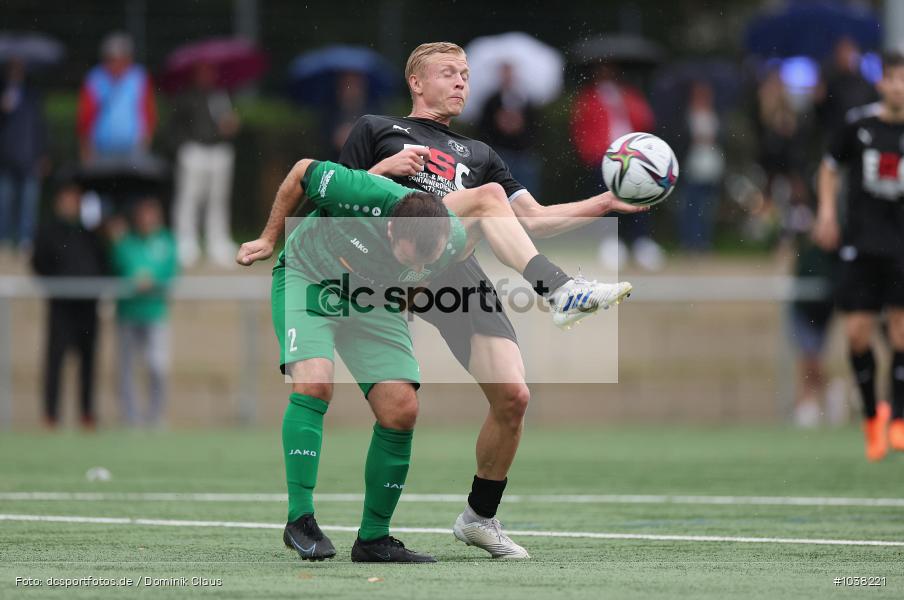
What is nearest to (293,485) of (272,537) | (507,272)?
Result: (272,537)

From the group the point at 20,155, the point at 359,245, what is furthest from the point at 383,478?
the point at 20,155

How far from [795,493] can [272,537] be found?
3667 mm

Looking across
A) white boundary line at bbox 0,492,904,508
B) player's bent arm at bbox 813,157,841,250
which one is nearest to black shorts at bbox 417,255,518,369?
white boundary line at bbox 0,492,904,508

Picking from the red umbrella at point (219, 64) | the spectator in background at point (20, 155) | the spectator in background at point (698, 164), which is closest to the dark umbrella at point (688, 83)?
the spectator in background at point (698, 164)

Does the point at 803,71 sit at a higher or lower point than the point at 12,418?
higher

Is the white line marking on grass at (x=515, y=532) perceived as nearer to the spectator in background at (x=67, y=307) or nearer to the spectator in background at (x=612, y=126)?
the spectator in background at (x=612, y=126)

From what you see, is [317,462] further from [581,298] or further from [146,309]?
[146,309]

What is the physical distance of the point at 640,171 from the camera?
6930 mm

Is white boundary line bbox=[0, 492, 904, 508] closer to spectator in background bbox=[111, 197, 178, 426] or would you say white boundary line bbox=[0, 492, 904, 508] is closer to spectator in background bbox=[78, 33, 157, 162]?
spectator in background bbox=[111, 197, 178, 426]

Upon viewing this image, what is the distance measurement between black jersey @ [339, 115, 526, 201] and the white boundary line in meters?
2.75

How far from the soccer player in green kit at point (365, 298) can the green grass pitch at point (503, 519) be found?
0.28m

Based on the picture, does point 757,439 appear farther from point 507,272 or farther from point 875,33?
point 875,33

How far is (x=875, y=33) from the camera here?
730 inches

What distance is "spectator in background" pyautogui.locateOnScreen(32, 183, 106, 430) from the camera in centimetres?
1549
